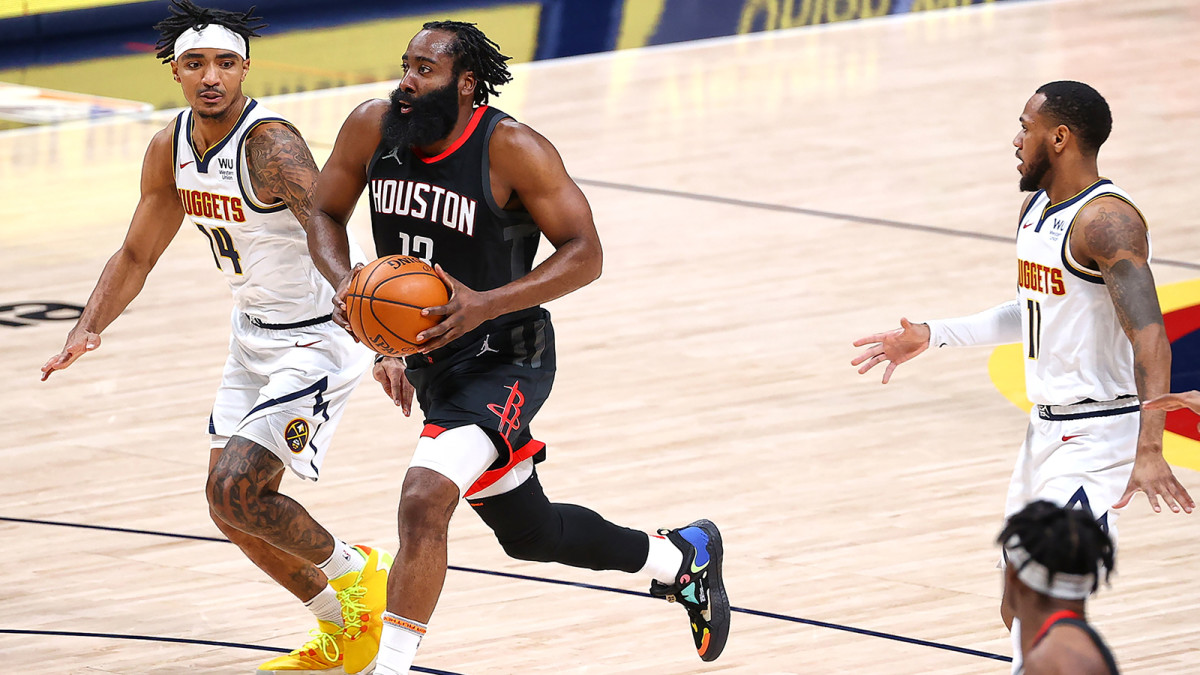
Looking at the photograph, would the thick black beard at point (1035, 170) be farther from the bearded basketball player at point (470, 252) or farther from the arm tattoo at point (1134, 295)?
the bearded basketball player at point (470, 252)

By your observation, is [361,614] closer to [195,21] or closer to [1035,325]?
[195,21]

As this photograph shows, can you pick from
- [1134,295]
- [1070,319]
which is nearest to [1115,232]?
[1134,295]

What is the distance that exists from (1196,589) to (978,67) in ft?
38.2

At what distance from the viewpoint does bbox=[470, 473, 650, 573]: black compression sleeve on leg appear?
5750 millimetres

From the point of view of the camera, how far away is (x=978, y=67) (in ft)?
58.4

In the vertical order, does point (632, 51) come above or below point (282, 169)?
below

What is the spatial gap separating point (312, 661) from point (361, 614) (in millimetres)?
211

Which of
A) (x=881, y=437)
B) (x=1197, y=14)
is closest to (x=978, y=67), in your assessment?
(x=1197, y=14)

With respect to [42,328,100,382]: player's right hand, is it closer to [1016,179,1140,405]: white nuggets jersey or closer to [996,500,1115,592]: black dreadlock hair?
[1016,179,1140,405]: white nuggets jersey

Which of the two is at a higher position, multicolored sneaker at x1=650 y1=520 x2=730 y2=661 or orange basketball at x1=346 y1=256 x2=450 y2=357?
orange basketball at x1=346 y1=256 x2=450 y2=357

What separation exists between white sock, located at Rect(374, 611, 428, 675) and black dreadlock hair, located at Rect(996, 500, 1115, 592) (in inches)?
83.5

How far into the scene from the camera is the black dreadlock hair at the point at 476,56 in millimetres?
5668

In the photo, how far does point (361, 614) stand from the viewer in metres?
6.09

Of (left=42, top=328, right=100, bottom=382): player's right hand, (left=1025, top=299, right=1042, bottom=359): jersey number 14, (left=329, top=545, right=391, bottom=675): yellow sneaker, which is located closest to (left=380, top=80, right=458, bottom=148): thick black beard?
(left=42, top=328, right=100, bottom=382): player's right hand
